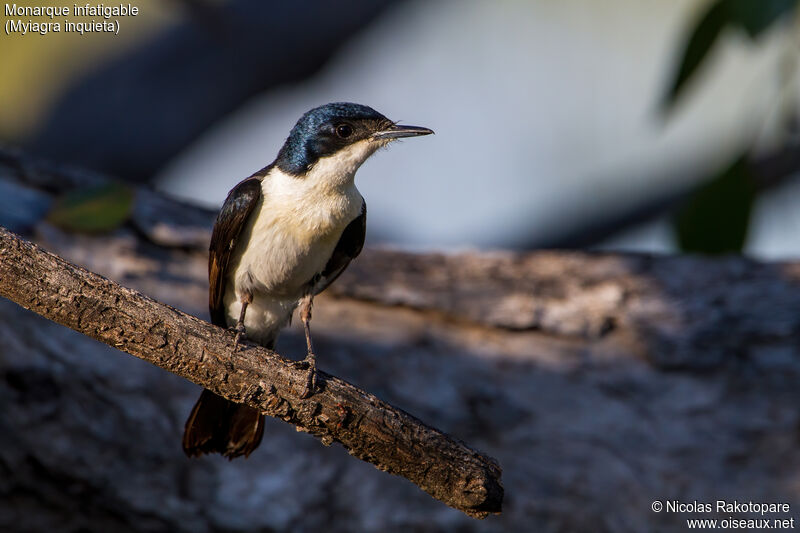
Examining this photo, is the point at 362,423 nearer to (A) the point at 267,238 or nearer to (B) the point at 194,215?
(A) the point at 267,238

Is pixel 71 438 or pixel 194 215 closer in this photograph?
pixel 71 438

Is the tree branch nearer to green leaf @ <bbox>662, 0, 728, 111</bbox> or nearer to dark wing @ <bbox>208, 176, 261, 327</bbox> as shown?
dark wing @ <bbox>208, 176, 261, 327</bbox>

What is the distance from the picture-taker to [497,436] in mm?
4859

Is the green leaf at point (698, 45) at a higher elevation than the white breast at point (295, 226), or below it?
higher

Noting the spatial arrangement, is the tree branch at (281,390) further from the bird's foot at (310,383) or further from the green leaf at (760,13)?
the green leaf at (760,13)

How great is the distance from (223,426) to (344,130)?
1420mm

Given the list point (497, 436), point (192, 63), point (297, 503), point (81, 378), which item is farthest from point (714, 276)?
point (192, 63)

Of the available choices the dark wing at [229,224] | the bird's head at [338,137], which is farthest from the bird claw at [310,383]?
the bird's head at [338,137]

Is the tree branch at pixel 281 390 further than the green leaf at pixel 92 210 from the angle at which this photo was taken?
No

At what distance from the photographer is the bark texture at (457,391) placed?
14.6 ft

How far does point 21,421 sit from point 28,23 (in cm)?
380

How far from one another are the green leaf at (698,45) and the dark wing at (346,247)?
5.63 feet

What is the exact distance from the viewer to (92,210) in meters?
5.24

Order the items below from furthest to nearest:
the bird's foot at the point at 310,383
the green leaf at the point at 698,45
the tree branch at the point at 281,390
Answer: the green leaf at the point at 698,45, the bird's foot at the point at 310,383, the tree branch at the point at 281,390
